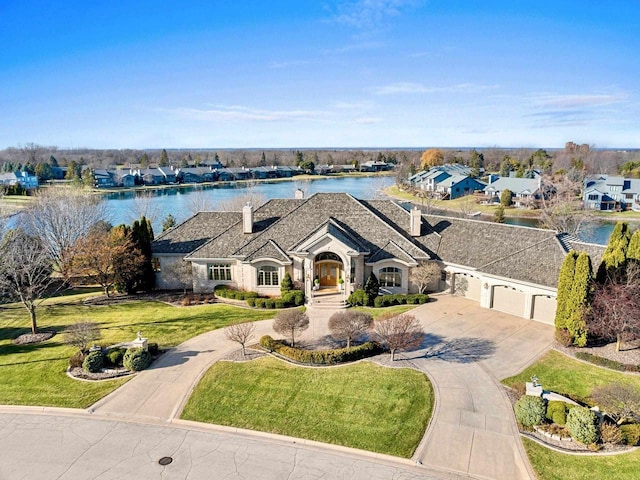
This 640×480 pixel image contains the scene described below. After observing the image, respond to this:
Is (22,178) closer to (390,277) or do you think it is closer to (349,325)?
(390,277)

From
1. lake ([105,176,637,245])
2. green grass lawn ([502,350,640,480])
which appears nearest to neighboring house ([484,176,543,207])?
lake ([105,176,637,245])

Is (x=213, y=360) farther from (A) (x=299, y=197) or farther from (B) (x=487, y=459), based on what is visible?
(A) (x=299, y=197)

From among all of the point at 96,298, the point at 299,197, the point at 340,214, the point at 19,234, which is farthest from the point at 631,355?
the point at 19,234

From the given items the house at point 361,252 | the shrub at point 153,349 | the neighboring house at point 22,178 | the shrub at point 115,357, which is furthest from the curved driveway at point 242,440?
the neighboring house at point 22,178

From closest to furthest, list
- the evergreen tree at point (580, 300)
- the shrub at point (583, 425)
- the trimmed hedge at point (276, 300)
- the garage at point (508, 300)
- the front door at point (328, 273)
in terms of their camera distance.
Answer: the shrub at point (583, 425) → the evergreen tree at point (580, 300) → the garage at point (508, 300) → the trimmed hedge at point (276, 300) → the front door at point (328, 273)

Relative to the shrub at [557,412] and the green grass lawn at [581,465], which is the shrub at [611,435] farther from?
the shrub at [557,412]

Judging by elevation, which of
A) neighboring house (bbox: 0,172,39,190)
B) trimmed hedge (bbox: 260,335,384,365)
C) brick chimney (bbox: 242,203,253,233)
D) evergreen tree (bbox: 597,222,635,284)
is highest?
neighboring house (bbox: 0,172,39,190)

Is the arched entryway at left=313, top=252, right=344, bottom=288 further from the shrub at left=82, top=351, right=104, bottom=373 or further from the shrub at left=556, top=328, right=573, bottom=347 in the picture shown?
the shrub at left=82, top=351, right=104, bottom=373
